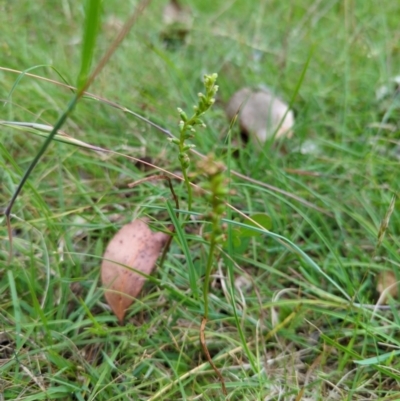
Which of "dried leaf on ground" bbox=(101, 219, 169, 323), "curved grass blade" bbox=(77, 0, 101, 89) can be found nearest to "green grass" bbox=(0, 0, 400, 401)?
"dried leaf on ground" bbox=(101, 219, 169, 323)

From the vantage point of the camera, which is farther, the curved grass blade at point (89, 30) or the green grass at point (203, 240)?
the green grass at point (203, 240)

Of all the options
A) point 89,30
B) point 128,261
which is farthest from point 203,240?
point 89,30

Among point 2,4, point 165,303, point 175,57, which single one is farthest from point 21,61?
point 165,303

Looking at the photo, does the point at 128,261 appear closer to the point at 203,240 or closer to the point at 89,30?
the point at 203,240

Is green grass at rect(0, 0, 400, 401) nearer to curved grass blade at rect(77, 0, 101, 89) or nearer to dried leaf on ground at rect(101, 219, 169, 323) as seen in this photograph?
dried leaf on ground at rect(101, 219, 169, 323)

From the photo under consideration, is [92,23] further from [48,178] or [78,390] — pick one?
[48,178]

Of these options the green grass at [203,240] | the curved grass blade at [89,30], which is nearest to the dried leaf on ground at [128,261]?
the green grass at [203,240]

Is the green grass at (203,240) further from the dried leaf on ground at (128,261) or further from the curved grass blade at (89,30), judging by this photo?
the curved grass blade at (89,30)
